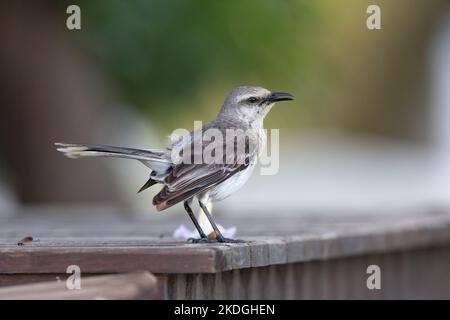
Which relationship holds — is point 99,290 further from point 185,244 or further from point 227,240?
point 227,240

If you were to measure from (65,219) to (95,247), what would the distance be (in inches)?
147

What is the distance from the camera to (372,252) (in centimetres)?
712

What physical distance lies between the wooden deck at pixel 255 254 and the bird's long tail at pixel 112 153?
1.41ft

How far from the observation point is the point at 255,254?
5.07 metres

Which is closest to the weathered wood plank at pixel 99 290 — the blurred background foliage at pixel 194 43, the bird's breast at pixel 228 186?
the bird's breast at pixel 228 186

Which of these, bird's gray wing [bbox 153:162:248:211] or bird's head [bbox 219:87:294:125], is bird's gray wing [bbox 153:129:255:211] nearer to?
bird's gray wing [bbox 153:162:248:211]

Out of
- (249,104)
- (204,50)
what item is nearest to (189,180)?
(249,104)

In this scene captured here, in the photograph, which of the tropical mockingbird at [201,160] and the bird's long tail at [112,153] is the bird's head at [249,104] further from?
the bird's long tail at [112,153]

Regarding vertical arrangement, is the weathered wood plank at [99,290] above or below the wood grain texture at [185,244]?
below

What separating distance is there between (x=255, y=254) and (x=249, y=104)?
1.84 metres

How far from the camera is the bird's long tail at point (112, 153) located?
5.55 metres

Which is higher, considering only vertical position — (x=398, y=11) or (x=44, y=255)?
(x=398, y=11)
